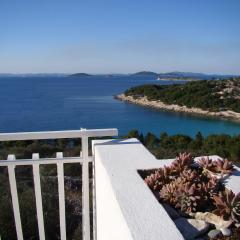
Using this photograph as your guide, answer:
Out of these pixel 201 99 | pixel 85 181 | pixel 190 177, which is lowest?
pixel 201 99

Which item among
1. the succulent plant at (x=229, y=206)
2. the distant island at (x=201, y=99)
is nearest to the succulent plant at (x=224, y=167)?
the succulent plant at (x=229, y=206)

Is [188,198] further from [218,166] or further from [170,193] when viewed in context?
[218,166]

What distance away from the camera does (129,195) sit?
4.25 feet

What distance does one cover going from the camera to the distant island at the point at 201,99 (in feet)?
125

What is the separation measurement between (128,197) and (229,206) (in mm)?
359

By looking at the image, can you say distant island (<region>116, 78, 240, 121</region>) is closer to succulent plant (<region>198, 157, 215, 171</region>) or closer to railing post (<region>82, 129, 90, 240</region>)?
railing post (<region>82, 129, 90, 240</region>)

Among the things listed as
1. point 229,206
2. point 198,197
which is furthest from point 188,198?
point 229,206

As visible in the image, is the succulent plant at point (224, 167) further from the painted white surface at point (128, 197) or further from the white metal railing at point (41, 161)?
the white metal railing at point (41, 161)

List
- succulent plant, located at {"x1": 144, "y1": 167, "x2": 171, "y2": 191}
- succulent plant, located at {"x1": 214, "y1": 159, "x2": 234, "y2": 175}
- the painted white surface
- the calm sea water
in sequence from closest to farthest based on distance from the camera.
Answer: the painted white surface < succulent plant, located at {"x1": 144, "y1": 167, "x2": 171, "y2": 191} < succulent plant, located at {"x1": 214, "y1": 159, "x2": 234, "y2": 175} < the calm sea water

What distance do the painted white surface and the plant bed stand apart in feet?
0.34

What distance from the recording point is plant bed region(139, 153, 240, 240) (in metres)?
1.20

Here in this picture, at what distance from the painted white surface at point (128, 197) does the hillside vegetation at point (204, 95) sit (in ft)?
121

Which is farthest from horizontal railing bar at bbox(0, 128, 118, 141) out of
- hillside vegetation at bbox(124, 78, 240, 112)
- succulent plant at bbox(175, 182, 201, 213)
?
hillside vegetation at bbox(124, 78, 240, 112)

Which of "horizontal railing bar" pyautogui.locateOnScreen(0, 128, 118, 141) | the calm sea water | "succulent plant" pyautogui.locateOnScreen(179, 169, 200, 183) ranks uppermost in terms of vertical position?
"horizontal railing bar" pyautogui.locateOnScreen(0, 128, 118, 141)
